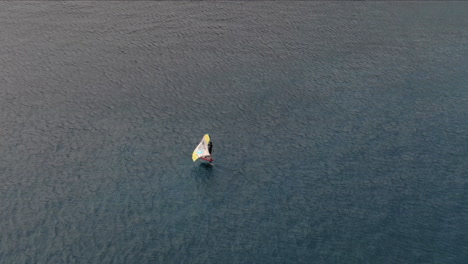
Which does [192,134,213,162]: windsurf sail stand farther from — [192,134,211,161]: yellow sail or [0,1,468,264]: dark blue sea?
[0,1,468,264]: dark blue sea

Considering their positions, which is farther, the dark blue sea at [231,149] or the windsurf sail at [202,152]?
the windsurf sail at [202,152]

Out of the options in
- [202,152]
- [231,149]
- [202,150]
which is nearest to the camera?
[202,152]

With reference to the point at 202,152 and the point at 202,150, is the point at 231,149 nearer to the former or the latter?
the point at 202,150

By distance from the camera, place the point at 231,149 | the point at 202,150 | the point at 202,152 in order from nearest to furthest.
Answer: the point at 202,152
the point at 202,150
the point at 231,149

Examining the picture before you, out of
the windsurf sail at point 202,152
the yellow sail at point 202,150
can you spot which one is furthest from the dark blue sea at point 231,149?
the yellow sail at point 202,150

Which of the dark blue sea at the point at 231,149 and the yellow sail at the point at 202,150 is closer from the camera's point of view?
the dark blue sea at the point at 231,149

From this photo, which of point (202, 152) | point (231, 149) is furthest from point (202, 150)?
point (231, 149)

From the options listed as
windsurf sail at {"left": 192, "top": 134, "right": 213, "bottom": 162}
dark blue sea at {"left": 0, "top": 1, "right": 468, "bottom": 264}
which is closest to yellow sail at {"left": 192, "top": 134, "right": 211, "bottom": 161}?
windsurf sail at {"left": 192, "top": 134, "right": 213, "bottom": 162}

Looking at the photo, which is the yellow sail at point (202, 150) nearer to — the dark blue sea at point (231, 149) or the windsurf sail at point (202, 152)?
the windsurf sail at point (202, 152)

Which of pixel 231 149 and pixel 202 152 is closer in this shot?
pixel 202 152

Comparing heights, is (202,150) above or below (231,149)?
above
